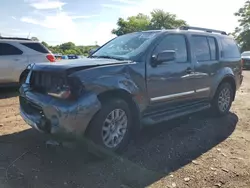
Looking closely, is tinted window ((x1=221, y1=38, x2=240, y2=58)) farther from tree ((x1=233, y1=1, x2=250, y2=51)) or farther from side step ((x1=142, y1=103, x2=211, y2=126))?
tree ((x1=233, y1=1, x2=250, y2=51))

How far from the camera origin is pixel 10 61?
916 centimetres

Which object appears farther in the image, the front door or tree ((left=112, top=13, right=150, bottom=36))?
tree ((left=112, top=13, right=150, bottom=36))

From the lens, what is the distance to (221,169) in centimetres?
395

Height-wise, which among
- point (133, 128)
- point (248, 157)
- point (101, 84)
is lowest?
point (248, 157)

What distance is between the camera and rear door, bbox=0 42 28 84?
911 centimetres

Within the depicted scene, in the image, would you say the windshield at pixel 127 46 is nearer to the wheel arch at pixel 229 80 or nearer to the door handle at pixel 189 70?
the door handle at pixel 189 70

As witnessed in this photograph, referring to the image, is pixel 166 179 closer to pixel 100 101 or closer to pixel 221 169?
pixel 221 169

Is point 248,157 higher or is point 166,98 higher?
point 166,98

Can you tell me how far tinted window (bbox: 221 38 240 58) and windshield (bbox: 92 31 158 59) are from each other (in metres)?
2.26

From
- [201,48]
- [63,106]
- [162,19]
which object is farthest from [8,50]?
[162,19]

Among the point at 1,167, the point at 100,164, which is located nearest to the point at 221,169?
the point at 100,164

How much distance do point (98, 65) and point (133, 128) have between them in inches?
42.9

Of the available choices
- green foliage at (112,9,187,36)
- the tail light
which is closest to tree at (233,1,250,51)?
green foliage at (112,9,187,36)

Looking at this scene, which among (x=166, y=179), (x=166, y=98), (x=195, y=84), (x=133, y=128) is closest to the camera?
(x=166, y=179)
